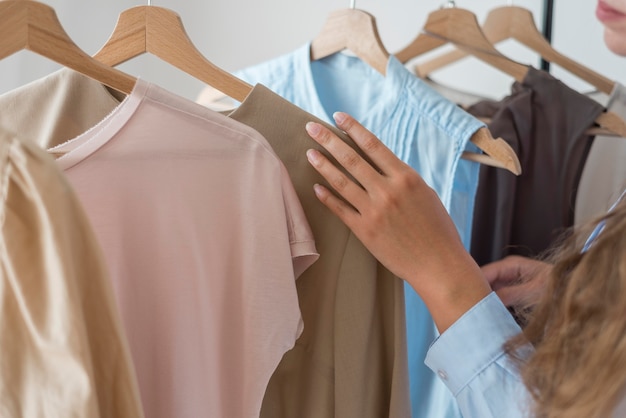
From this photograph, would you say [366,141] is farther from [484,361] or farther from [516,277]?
[516,277]

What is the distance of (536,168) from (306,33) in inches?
27.1

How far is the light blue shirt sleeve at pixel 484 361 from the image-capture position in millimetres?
635

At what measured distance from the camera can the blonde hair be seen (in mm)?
533

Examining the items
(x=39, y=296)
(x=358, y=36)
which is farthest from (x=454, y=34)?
(x=39, y=296)

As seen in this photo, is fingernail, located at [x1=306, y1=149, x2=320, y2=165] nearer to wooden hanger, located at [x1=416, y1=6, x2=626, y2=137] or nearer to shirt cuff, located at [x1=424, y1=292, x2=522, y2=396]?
shirt cuff, located at [x1=424, y1=292, x2=522, y2=396]

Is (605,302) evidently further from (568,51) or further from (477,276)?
(568,51)

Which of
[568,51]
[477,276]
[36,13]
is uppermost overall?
[568,51]

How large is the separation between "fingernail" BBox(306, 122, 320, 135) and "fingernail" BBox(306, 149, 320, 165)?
2 cm

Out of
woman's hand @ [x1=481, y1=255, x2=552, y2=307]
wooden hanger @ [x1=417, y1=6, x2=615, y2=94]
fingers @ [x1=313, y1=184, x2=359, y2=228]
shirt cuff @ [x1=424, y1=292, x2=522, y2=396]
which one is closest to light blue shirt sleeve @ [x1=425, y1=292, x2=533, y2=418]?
shirt cuff @ [x1=424, y1=292, x2=522, y2=396]

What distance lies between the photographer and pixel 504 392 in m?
0.63

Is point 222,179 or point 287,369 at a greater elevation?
point 222,179

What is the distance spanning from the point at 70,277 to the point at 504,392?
40 centimetres

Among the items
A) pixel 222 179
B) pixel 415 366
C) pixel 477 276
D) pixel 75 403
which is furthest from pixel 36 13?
pixel 415 366

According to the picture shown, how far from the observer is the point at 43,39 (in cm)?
56
